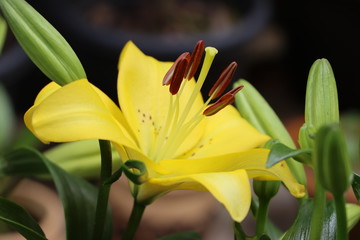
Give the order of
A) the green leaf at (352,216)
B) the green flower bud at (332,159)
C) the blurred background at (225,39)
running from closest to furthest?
the green flower bud at (332,159), the green leaf at (352,216), the blurred background at (225,39)

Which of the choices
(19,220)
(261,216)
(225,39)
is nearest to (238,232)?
(261,216)

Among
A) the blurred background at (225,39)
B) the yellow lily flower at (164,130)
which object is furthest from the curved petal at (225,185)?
the blurred background at (225,39)

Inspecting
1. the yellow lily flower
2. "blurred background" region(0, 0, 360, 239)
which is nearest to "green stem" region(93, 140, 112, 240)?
the yellow lily flower

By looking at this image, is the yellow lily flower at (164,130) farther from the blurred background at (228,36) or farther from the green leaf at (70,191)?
the blurred background at (228,36)

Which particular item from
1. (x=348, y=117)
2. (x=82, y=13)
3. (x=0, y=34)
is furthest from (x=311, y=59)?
(x=0, y=34)

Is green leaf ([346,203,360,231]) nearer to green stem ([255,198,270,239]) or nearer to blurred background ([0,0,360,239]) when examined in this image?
green stem ([255,198,270,239])

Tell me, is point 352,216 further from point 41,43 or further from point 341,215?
point 41,43

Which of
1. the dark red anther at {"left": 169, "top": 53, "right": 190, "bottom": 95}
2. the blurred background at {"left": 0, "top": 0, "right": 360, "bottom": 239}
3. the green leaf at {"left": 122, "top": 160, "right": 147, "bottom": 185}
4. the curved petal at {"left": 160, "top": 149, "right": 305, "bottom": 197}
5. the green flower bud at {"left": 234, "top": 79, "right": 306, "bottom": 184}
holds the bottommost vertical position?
the blurred background at {"left": 0, "top": 0, "right": 360, "bottom": 239}
